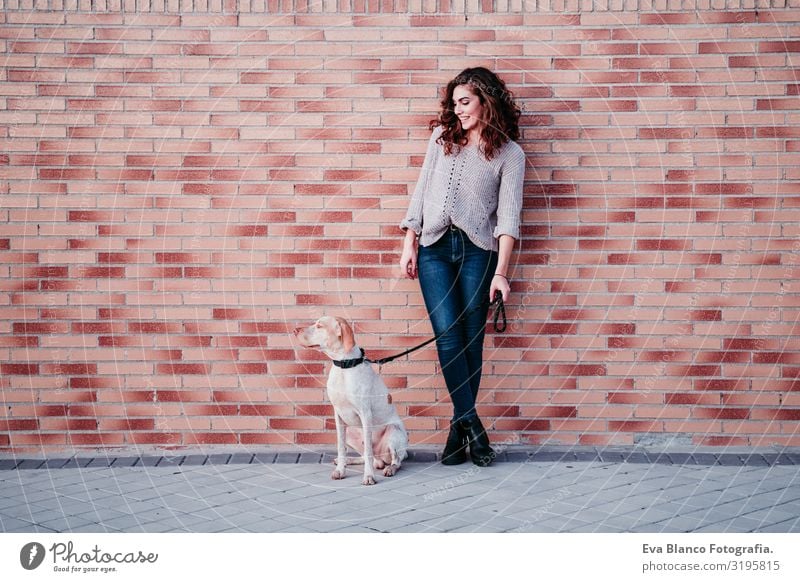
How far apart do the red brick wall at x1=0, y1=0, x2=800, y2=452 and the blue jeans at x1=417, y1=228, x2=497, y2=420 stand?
36cm

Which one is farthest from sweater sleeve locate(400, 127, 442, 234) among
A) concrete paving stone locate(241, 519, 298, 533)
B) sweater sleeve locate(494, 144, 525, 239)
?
concrete paving stone locate(241, 519, 298, 533)

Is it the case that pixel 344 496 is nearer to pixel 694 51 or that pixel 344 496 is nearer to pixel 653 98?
pixel 653 98

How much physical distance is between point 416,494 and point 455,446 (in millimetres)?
614

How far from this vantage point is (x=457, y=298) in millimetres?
5199

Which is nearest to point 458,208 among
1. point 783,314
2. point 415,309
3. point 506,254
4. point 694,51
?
point 506,254

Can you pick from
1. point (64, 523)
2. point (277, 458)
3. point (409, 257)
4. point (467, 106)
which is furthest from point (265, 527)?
point (467, 106)

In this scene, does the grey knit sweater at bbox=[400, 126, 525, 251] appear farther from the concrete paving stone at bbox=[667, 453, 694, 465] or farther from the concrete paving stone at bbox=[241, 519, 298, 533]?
the concrete paving stone at bbox=[241, 519, 298, 533]

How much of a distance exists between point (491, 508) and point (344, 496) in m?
0.75

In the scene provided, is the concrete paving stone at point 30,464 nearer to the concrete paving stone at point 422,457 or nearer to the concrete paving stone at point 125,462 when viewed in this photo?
the concrete paving stone at point 125,462

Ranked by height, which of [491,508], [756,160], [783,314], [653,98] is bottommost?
[491,508]

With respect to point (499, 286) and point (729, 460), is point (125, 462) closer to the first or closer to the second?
point (499, 286)

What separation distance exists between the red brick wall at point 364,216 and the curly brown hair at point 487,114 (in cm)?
23

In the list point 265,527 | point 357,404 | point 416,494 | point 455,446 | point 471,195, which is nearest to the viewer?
point 265,527

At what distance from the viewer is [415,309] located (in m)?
5.55
